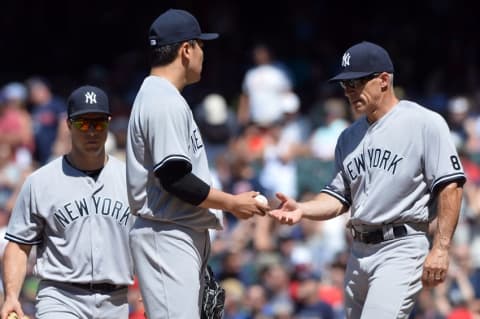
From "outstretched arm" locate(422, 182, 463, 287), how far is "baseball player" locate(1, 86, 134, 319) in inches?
66.0

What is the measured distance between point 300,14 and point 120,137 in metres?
4.90

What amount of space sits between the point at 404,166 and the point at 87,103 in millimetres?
1814

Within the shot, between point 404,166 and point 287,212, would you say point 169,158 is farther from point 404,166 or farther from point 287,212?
point 404,166

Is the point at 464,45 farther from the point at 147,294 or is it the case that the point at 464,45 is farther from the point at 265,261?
the point at 147,294

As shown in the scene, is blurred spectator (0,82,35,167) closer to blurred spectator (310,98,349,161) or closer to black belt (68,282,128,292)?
blurred spectator (310,98,349,161)

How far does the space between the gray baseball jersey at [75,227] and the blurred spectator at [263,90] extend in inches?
302

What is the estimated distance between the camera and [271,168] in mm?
13344

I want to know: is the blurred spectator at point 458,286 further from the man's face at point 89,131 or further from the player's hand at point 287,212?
the man's face at point 89,131

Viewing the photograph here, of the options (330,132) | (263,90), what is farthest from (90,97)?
(263,90)

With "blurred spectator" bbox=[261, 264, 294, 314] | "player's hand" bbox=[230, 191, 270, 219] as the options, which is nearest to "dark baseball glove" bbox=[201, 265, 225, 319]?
"player's hand" bbox=[230, 191, 270, 219]

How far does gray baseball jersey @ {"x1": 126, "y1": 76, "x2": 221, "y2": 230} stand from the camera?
19.9 feet

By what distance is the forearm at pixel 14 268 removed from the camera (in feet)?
22.3

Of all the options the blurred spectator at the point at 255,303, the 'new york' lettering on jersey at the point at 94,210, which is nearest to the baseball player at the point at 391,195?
the 'new york' lettering on jersey at the point at 94,210

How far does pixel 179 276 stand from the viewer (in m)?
6.17
